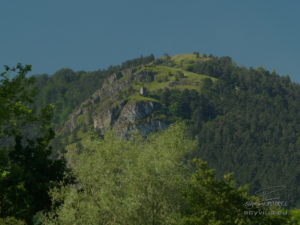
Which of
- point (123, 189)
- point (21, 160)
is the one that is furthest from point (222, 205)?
point (21, 160)

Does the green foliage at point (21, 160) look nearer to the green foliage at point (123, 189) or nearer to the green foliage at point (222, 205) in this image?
the green foliage at point (123, 189)

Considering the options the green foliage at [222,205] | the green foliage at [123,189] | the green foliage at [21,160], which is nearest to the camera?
the green foliage at [222,205]

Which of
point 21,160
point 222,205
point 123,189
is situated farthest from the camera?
point 21,160

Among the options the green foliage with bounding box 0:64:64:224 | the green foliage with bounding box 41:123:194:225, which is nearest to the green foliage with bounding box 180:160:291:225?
the green foliage with bounding box 41:123:194:225

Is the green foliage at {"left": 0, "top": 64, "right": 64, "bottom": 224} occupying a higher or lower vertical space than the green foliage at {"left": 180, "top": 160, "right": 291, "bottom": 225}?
higher

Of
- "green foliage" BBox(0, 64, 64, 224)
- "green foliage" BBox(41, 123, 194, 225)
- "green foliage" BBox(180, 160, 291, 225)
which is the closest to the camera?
"green foliage" BBox(180, 160, 291, 225)

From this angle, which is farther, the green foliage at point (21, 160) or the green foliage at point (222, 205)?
the green foliage at point (21, 160)

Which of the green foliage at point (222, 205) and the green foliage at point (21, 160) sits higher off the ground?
the green foliage at point (21, 160)

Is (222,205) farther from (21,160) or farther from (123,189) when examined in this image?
(21,160)

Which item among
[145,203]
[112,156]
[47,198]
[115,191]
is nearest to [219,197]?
[145,203]

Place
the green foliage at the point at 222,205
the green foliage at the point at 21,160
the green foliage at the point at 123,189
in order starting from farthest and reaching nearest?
the green foliage at the point at 21,160 → the green foliage at the point at 123,189 → the green foliage at the point at 222,205

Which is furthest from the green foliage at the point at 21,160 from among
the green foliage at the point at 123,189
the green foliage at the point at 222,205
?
the green foliage at the point at 222,205

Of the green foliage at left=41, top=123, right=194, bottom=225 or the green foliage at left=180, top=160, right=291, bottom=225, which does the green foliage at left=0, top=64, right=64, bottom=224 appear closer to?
the green foliage at left=41, top=123, right=194, bottom=225

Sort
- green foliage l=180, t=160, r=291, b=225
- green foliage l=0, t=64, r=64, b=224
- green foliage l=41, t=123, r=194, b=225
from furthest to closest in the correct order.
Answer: green foliage l=0, t=64, r=64, b=224 < green foliage l=41, t=123, r=194, b=225 < green foliage l=180, t=160, r=291, b=225
